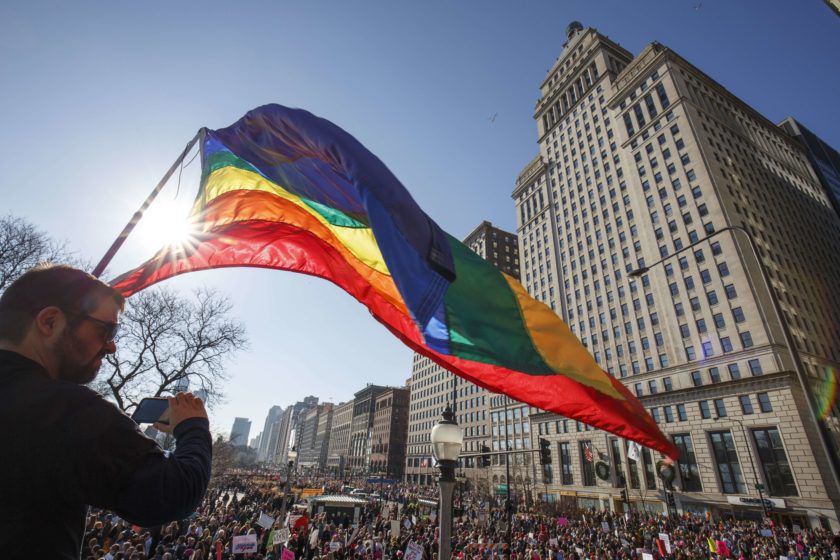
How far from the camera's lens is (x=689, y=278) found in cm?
5206

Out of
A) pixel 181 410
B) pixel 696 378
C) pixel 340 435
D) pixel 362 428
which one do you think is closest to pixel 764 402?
pixel 696 378

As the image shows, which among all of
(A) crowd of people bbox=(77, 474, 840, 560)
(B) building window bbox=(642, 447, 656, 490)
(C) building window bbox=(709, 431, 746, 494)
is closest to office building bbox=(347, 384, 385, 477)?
(B) building window bbox=(642, 447, 656, 490)

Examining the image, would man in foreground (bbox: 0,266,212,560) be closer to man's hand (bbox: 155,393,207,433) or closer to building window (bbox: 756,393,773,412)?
man's hand (bbox: 155,393,207,433)

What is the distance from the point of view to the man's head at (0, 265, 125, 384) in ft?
5.45

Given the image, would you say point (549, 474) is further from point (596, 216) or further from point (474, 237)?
point (474, 237)

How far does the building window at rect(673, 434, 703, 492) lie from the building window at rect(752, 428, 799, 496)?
6.70 m

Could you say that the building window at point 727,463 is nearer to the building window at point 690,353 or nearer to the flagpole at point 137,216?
the building window at point 690,353

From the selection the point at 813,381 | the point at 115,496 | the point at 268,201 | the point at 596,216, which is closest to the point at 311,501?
the point at 268,201

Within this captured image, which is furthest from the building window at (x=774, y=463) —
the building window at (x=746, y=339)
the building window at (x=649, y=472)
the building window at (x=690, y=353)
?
the building window at (x=649, y=472)

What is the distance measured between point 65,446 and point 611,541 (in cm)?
2775

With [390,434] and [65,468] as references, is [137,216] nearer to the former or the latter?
[65,468]

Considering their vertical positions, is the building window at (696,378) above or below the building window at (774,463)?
above

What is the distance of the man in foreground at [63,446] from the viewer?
52.3 inches

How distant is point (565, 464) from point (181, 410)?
7138 centimetres
